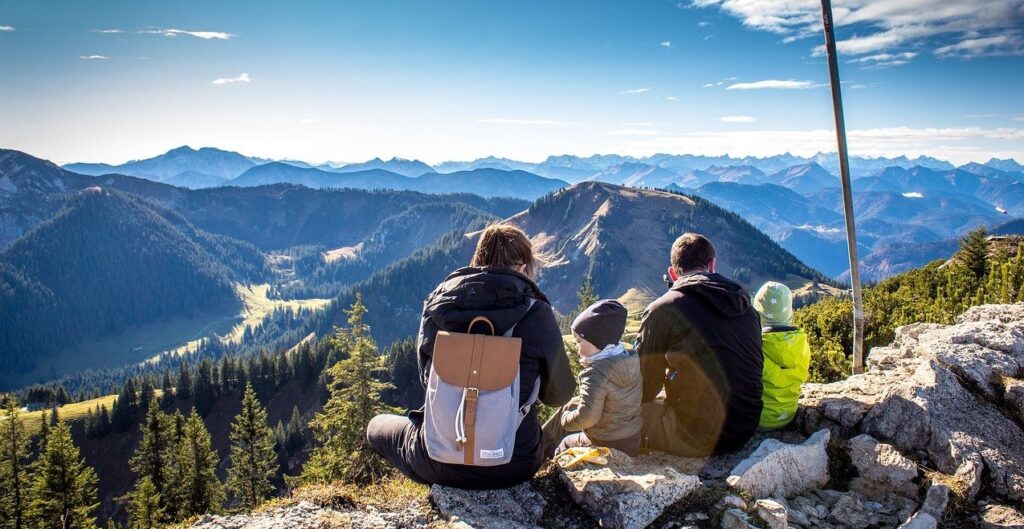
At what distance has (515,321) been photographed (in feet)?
20.0

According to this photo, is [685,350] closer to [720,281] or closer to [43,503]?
[720,281]

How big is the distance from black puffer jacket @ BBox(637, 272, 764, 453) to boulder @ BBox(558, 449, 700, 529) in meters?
1.22

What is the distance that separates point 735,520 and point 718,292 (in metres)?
2.91

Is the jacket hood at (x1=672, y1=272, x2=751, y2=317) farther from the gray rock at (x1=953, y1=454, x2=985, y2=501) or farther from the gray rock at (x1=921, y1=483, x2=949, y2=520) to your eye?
the gray rock at (x1=953, y1=454, x2=985, y2=501)

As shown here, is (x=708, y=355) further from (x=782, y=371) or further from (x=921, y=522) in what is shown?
(x=921, y=522)

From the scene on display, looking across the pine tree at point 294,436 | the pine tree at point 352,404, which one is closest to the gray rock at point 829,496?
the pine tree at point 352,404

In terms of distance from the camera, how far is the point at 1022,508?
7027 millimetres

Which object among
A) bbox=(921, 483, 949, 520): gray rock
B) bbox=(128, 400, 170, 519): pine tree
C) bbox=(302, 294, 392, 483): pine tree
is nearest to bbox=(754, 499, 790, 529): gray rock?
bbox=(921, 483, 949, 520): gray rock

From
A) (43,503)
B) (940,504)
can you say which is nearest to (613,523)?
(940,504)

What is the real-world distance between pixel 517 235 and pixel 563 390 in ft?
6.83

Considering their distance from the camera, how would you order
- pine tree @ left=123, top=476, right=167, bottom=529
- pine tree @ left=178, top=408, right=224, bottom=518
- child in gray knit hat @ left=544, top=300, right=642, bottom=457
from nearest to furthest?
child in gray knit hat @ left=544, top=300, right=642, bottom=457 < pine tree @ left=123, top=476, right=167, bottom=529 < pine tree @ left=178, top=408, right=224, bottom=518

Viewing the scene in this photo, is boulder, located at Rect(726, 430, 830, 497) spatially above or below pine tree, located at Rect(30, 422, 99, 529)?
above

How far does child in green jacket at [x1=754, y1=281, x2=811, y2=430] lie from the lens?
841 cm

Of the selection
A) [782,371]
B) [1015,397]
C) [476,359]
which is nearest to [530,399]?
[476,359]
